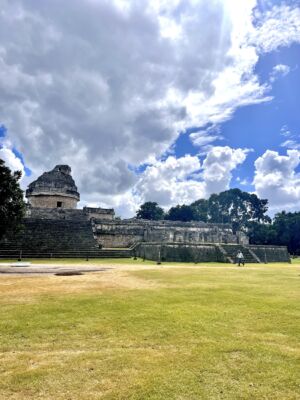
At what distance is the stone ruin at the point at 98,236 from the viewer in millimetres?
24188

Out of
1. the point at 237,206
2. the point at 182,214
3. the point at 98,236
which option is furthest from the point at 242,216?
the point at 98,236

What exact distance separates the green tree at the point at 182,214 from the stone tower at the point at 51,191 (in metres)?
32.1

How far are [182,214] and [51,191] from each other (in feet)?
114

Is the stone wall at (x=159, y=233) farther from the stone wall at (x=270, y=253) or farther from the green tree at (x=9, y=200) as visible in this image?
the green tree at (x=9, y=200)

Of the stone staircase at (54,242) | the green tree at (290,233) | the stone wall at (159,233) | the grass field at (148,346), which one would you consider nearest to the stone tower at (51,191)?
the stone wall at (159,233)

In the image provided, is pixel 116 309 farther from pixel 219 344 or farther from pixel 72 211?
pixel 72 211

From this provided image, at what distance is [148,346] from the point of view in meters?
4.53

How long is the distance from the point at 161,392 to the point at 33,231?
25.1m

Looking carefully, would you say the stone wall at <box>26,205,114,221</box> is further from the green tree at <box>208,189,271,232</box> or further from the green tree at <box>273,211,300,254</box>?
Result: the green tree at <box>208,189,271,232</box>

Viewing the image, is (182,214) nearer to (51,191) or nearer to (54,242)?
(51,191)

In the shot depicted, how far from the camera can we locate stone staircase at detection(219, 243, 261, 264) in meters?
25.1

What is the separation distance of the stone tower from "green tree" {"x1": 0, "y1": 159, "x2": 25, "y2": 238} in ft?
62.0

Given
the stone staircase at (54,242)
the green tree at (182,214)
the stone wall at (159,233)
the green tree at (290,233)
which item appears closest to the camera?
the stone staircase at (54,242)

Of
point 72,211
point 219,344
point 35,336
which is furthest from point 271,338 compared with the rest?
point 72,211
